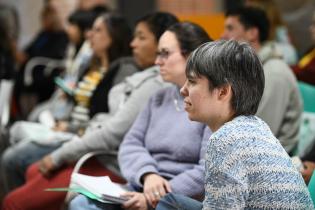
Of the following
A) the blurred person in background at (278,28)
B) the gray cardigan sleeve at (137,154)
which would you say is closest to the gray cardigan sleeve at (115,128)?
the gray cardigan sleeve at (137,154)

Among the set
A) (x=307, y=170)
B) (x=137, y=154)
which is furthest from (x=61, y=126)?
(x=307, y=170)

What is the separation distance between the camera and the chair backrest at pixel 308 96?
3853mm

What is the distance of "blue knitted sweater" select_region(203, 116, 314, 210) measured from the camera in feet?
6.65

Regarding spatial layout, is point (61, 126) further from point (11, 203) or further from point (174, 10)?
point (174, 10)

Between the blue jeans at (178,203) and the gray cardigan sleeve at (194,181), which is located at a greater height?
the blue jeans at (178,203)

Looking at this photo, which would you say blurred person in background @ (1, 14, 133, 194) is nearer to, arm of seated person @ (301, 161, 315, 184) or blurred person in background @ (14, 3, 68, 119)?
arm of seated person @ (301, 161, 315, 184)

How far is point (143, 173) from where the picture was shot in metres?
2.93

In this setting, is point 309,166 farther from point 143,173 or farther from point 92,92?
point 92,92

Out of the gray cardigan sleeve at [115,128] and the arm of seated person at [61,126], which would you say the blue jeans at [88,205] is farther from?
the arm of seated person at [61,126]

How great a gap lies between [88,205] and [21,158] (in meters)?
1.37

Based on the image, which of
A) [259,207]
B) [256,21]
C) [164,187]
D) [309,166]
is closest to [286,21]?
[256,21]

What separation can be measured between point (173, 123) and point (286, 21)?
3.29 metres

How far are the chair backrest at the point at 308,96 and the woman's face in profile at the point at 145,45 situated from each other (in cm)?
91

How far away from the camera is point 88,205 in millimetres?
2820
